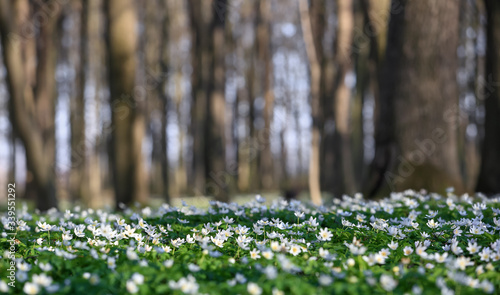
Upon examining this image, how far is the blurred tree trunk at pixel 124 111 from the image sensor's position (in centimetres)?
770

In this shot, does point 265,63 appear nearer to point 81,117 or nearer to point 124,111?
point 81,117

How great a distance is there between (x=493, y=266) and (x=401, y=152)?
4.21 m

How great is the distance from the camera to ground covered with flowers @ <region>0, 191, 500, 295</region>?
6.75ft

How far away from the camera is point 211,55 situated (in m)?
12.6

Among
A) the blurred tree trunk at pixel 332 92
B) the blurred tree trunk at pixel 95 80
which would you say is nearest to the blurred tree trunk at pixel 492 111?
the blurred tree trunk at pixel 332 92

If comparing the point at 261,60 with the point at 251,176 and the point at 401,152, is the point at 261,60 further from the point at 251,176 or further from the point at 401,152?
the point at 401,152

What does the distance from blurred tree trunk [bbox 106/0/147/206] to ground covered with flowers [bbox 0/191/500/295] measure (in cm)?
388

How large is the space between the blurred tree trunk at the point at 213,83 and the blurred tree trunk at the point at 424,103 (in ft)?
16.2

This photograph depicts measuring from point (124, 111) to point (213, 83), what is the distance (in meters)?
4.77

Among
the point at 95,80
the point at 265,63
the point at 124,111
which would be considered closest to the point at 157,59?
the point at 265,63

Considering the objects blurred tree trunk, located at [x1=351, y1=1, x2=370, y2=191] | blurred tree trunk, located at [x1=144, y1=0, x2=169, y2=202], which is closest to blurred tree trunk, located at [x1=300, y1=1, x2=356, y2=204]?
blurred tree trunk, located at [x1=351, y1=1, x2=370, y2=191]

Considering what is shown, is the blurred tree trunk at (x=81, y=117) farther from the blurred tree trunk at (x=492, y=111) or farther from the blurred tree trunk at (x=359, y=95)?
the blurred tree trunk at (x=492, y=111)

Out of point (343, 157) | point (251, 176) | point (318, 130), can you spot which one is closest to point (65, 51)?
point (251, 176)

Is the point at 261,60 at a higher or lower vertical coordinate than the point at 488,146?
higher
